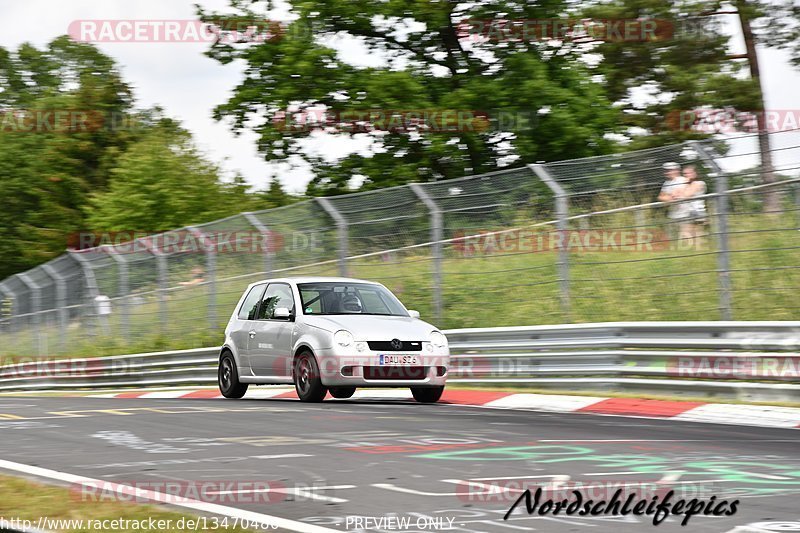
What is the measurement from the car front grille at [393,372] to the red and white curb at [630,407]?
32.4 inches

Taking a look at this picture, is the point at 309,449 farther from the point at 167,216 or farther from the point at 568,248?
the point at 167,216

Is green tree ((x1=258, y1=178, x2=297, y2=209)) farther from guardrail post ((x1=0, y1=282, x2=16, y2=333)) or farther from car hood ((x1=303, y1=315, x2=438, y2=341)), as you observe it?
car hood ((x1=303, y1=315, x2=438, y2=341))

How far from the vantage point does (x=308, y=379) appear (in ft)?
45.2

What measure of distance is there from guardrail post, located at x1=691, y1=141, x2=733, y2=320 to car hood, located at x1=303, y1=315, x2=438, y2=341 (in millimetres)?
3304

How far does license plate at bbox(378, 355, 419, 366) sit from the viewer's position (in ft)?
43.5

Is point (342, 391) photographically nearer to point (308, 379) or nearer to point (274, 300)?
point (308, 379)

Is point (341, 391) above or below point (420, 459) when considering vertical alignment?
below

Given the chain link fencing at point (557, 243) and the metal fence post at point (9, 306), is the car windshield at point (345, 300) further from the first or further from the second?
the metal fence post at point (9, 306)

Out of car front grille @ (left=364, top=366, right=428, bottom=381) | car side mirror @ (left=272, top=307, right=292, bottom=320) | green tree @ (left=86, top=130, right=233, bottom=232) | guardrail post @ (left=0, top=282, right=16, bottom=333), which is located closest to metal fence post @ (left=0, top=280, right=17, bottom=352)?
guardrail post @ (left=0, top=282, right=16, bottom=333)

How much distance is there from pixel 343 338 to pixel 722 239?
4417mm

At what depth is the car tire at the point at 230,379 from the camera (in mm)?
15859

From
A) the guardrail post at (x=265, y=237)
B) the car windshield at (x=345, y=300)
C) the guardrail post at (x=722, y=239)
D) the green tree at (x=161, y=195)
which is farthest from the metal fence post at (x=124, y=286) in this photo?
the green tree at (x=161, y=195)

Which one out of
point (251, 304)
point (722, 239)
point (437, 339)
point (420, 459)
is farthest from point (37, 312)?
point (420, 459)

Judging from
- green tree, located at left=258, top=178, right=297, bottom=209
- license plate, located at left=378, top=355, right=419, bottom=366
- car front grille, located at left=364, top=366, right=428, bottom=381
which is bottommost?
car front grille, located at left=364, top=366, right=428, bottom=381
